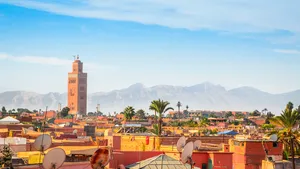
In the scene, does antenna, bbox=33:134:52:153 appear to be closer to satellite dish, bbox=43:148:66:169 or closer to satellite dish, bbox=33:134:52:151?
satellite dish, bbox=33:134:52:151

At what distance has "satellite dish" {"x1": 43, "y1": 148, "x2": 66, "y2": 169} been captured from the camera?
1888 cm

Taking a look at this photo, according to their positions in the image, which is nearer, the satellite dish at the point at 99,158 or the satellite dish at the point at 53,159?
the satellite dish at the point at 53,159

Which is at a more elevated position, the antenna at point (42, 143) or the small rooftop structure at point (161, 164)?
A: the antenna at point (42, 143)

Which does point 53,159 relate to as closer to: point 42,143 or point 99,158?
point 99,158

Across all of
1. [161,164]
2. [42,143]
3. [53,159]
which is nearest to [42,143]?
[42,143]

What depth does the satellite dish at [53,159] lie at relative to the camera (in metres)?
18.9

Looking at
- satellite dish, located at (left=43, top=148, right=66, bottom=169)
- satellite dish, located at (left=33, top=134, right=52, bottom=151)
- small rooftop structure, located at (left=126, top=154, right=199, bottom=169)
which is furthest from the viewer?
small rooftop structure, located at (left=126, top=154, right=199, bottom=169)

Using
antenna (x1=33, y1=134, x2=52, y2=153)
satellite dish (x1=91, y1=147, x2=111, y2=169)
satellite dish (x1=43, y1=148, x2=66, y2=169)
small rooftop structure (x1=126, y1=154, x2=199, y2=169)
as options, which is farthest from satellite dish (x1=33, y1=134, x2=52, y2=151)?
small rooftop structure (x1=126, y1=154, x2=199, y2=169)

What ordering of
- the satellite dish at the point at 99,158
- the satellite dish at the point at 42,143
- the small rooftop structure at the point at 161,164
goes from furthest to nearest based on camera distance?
1. the small rooftop structure at the point at 161,164
2. the satellite dish at the point at 42,143
3. the satellite dish at the point at 99,158

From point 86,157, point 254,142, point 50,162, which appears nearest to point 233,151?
point 254,142

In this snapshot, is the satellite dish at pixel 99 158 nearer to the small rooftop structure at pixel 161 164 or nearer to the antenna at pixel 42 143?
the antenna at pixel 42 143

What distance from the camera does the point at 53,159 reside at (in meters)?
19.0

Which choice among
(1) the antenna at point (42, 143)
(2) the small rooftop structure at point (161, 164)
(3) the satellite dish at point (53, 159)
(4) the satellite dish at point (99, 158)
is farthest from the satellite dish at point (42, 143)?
(2) the small rooftop structure at point (161, 164)

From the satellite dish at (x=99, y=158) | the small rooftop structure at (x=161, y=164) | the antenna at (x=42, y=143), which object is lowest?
the small rooftop structure at (x=161, y=164)
